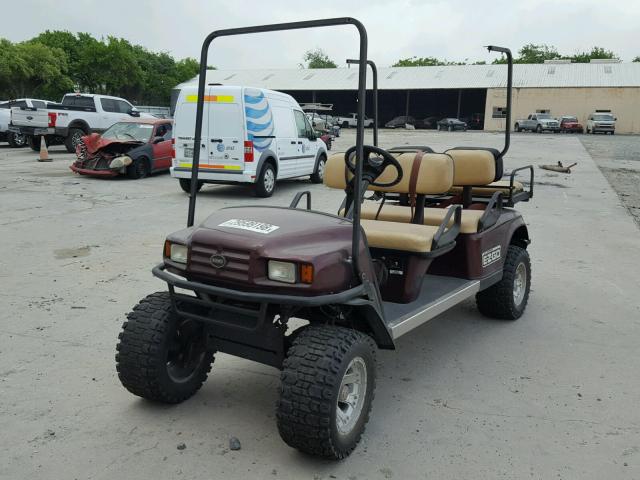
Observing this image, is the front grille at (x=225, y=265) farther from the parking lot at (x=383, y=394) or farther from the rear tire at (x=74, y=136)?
the rear tire at (x=74, y=136)

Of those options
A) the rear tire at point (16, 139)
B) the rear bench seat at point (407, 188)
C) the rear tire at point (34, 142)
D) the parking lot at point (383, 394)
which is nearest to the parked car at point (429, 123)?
the rear tire at point (16, 139)

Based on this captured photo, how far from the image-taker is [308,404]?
281 cm

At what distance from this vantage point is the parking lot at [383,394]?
118 inches

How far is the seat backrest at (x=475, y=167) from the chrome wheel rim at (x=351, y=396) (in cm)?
258

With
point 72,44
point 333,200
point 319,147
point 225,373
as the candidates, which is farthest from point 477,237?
point 72,44

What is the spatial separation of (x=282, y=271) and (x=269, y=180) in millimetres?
9506

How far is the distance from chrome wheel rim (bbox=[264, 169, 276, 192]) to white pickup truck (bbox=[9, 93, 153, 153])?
1023 centimetres

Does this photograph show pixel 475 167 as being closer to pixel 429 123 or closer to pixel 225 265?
pixel 225 265

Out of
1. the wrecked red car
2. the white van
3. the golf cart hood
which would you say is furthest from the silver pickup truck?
the golf cart hood

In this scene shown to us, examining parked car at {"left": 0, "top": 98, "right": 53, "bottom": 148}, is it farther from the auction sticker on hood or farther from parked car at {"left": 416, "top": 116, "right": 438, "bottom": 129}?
parked car at {"left": 416, "top": 116, "right": 438, "bottom": 129}

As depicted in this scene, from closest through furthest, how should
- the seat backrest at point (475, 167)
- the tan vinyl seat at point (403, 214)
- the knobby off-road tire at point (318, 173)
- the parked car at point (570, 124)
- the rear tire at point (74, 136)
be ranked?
1. the tan vinyl seat at point (403, 214)
2. the seat backrest at point (475, 167)
3. the knobby off-road tire at point (318, 173)
4. the rear tire at point (74, 136)
5. the parked car at point (570, 124)

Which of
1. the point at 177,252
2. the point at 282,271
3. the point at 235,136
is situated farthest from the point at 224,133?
the point at 282,271

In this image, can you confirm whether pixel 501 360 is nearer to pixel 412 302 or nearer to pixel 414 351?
pixel 414 351

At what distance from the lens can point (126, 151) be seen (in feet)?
47.3
